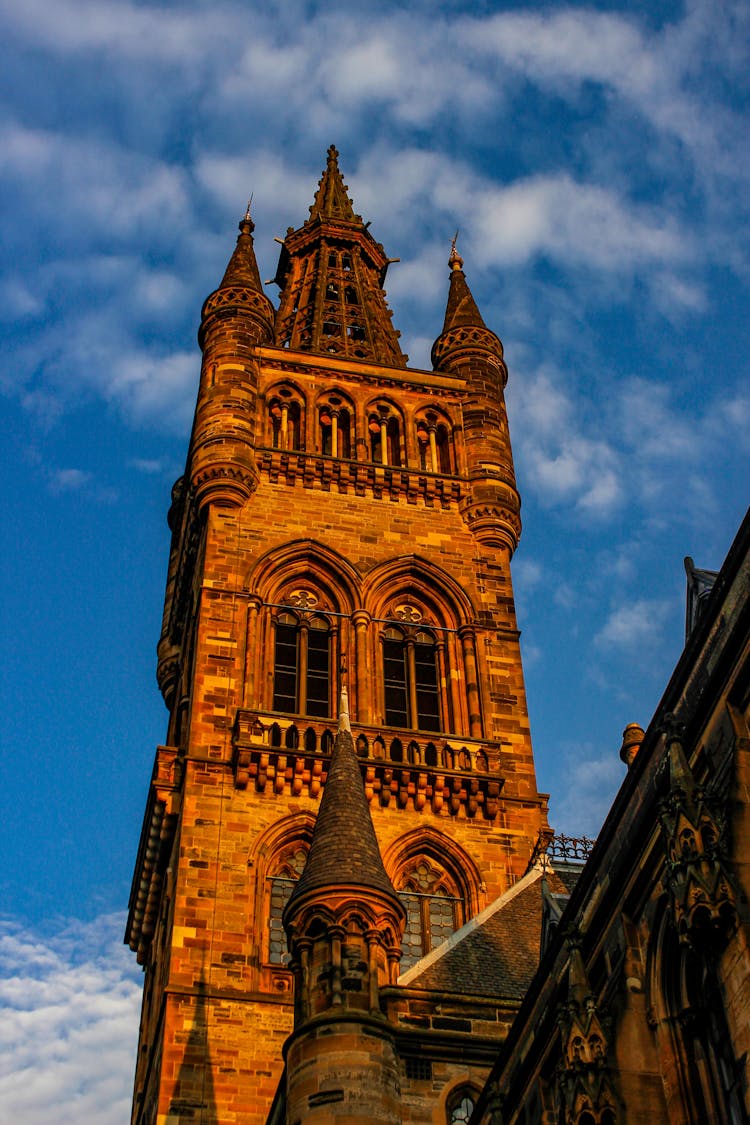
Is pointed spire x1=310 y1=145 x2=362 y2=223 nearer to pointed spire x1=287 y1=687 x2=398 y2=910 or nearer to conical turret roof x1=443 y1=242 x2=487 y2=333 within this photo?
conical turret roof x1=443 y1=242 x2=487 y2=333

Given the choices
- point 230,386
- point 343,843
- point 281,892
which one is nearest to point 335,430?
point 230,386

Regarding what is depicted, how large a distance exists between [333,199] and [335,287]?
6.47 m

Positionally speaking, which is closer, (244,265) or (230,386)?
(230,386)

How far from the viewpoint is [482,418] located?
4069 cm

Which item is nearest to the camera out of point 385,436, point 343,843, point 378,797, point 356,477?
point 343,843

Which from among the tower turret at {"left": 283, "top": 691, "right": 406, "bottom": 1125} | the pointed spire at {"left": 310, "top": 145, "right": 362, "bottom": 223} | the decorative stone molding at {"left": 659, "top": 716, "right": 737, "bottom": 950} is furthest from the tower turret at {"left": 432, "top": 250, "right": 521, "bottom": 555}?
the decorative stone molding at {"left": 659, "top": 716, "right": 737, "bottom": 950}

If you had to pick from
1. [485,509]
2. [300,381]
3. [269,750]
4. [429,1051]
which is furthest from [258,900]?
[300,381]

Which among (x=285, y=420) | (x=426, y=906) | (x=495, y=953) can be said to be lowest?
(x=495, y=953)

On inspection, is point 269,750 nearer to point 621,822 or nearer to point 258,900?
point 258,900

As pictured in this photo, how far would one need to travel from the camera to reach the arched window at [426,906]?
28828mm

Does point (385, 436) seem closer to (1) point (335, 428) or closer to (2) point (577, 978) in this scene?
(1) point (335, 428)

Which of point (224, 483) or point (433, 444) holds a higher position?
point (433, 444)

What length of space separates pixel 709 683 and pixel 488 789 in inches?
688

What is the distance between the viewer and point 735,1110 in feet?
43.9
